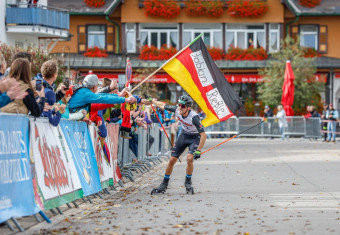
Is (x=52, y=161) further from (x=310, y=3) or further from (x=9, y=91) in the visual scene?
(x=310, y=3)

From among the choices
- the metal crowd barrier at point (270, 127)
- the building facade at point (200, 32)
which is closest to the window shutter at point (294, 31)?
the building facade at point (200, 32)

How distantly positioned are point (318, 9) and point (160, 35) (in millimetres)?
10750

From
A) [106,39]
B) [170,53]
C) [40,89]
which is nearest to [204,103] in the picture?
[40,89]

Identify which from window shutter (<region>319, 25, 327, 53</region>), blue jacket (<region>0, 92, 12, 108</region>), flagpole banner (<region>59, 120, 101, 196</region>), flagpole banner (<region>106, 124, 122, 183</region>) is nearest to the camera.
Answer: blue jacket (<region>0, 92, 12, 108</region>)

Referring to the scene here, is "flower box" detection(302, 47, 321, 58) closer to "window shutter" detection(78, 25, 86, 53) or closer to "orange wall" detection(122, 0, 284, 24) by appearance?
"orange wall" detection(122, 0, 284, 24)

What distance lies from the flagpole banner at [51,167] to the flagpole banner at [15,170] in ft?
0.78

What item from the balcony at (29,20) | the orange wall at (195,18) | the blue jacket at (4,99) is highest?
the orange wall at (195,18)

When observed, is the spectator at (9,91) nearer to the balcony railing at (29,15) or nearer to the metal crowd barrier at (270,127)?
the balcony railing at (29,15)

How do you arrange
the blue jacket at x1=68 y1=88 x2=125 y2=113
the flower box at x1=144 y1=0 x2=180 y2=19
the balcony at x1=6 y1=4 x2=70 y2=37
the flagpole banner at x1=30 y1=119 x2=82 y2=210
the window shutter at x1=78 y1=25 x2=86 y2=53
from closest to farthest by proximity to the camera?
the flagpole banner at x1=30 y1=119 x2=82 y2=210, the blue jacket at x1=68 y1=88 x2=125 y2=113, the balcony at x1=6 y1=4 x2=70 y2=37, the flower box at x1=144 y1=0 x2=180 y2=19, the window shutter at x1=78 y1=25 x2=86 y2=53

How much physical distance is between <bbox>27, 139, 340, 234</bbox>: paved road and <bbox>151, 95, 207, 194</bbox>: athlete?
1.44 ft

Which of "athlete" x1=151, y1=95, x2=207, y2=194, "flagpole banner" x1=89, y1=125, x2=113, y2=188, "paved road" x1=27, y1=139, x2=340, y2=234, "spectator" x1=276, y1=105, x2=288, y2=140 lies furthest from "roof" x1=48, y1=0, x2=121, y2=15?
"flagpole banner" x1=89, y1=125, x2=113, y2=188

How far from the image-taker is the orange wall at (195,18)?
56.4m

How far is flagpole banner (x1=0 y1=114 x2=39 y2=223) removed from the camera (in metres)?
8.87

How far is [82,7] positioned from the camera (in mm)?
56531
